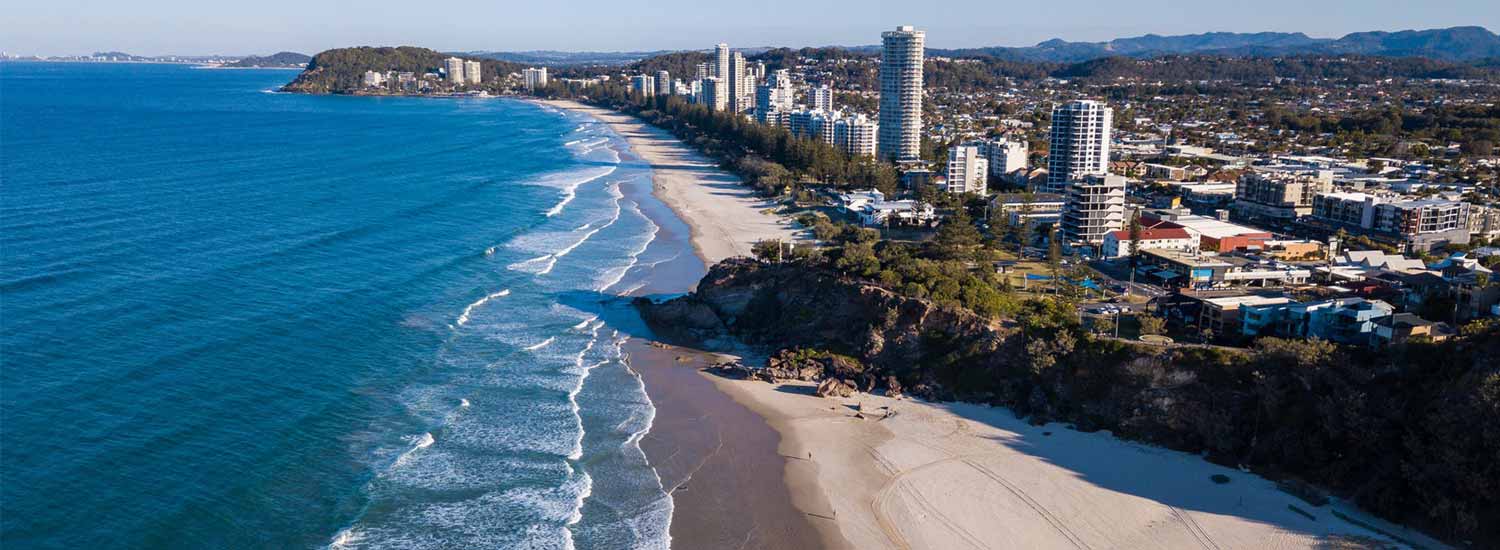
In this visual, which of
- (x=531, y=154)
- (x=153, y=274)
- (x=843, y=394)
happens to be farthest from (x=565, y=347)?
(x=531, y=154)

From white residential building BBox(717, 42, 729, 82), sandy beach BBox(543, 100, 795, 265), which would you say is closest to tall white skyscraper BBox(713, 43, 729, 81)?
white residential building BBox(717, 42, 729, 82)

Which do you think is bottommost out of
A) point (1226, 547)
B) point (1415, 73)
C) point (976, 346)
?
point (1226, 547)

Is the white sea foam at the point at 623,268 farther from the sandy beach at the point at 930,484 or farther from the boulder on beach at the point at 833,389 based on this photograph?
the boulder on beach at the point at 833,389

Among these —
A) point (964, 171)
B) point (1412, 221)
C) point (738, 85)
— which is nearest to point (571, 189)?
point (964, 171)

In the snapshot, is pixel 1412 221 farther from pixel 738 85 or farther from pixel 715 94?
pixel 738 85

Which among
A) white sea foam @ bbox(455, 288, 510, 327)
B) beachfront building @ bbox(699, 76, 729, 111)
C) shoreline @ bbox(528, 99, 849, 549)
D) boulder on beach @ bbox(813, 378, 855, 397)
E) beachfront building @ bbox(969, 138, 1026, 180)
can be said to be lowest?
shoreline @ bbox(528, 99, 849, 549)

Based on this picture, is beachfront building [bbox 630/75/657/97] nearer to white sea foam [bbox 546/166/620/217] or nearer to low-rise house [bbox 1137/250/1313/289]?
white sea foam [bbox 546/166/620/217]

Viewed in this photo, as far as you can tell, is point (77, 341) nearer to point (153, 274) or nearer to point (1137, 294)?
point (153, 274)
